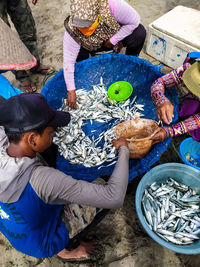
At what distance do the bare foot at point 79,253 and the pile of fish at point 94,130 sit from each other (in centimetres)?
107

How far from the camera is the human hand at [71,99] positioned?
310 centimetres

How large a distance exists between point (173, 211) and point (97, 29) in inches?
111

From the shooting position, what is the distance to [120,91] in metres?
3.38

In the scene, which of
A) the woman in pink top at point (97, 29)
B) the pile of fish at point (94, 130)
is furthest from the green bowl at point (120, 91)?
the woman in pink top at point (97, 29)

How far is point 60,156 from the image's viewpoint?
2.90 metres

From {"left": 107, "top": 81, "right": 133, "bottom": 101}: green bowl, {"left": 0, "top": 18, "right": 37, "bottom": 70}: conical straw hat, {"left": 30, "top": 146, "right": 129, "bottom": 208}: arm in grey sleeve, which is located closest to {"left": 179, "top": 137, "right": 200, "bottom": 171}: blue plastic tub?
{"left": 107, "top": 81, "right": 133, "bottom": 101}: green bowl

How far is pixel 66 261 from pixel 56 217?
0.93 metres

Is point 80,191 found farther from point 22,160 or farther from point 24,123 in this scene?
point 24,123

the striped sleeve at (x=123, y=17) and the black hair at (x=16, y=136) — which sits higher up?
the striped sleeve at (x=123, y=17)

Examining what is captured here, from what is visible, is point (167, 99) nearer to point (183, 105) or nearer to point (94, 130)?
point (183, 105)

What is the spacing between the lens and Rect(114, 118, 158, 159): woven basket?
7.41 feet

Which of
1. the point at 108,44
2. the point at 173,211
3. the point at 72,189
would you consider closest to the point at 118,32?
the point at 108,44

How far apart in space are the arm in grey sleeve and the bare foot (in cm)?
119

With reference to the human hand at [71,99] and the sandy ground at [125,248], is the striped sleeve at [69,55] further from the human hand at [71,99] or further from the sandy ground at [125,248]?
the sandy ground at [125,248]
